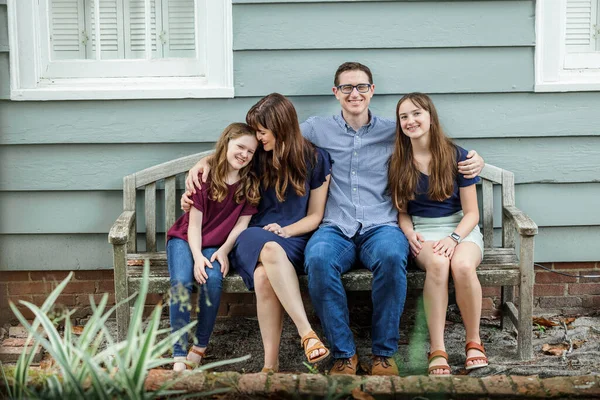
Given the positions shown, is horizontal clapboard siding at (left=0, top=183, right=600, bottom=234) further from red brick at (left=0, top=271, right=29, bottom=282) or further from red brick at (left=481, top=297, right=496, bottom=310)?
red brick at (left=481, top=297, right=496, bottom=310)

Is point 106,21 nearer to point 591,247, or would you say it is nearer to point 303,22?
point 303,22

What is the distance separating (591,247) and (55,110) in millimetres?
3119

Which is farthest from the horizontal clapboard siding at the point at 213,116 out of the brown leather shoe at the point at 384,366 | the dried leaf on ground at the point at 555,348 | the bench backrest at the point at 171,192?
the brown leather shoe at the point at 384,366

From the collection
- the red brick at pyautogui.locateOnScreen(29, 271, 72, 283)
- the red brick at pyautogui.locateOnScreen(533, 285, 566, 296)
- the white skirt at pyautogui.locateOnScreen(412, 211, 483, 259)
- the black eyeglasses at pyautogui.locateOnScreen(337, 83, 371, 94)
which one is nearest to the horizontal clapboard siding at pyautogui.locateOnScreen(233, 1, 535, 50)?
the black eyeglasses at pyautogui.locateOnScreen(337, 83, 371, 94)

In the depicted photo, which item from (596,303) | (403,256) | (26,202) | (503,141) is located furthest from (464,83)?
(26,202)

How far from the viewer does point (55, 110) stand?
405 centimetres

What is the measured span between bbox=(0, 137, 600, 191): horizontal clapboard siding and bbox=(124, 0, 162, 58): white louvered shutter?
1.71ft

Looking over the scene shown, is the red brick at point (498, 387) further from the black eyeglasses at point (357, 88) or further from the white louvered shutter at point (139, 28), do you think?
the white louvered shutter at point (139, 28)

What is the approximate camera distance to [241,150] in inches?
138

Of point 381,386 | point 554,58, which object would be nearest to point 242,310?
point 381,386

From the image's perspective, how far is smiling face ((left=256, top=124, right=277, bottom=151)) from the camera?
3557mm

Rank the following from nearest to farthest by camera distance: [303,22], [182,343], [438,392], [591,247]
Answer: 1. [438,392]
2. [182,343]
3. [303,22]
4. [591,247]

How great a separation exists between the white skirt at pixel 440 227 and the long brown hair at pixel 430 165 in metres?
0.12

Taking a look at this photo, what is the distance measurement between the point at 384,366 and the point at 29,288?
7.03ft
